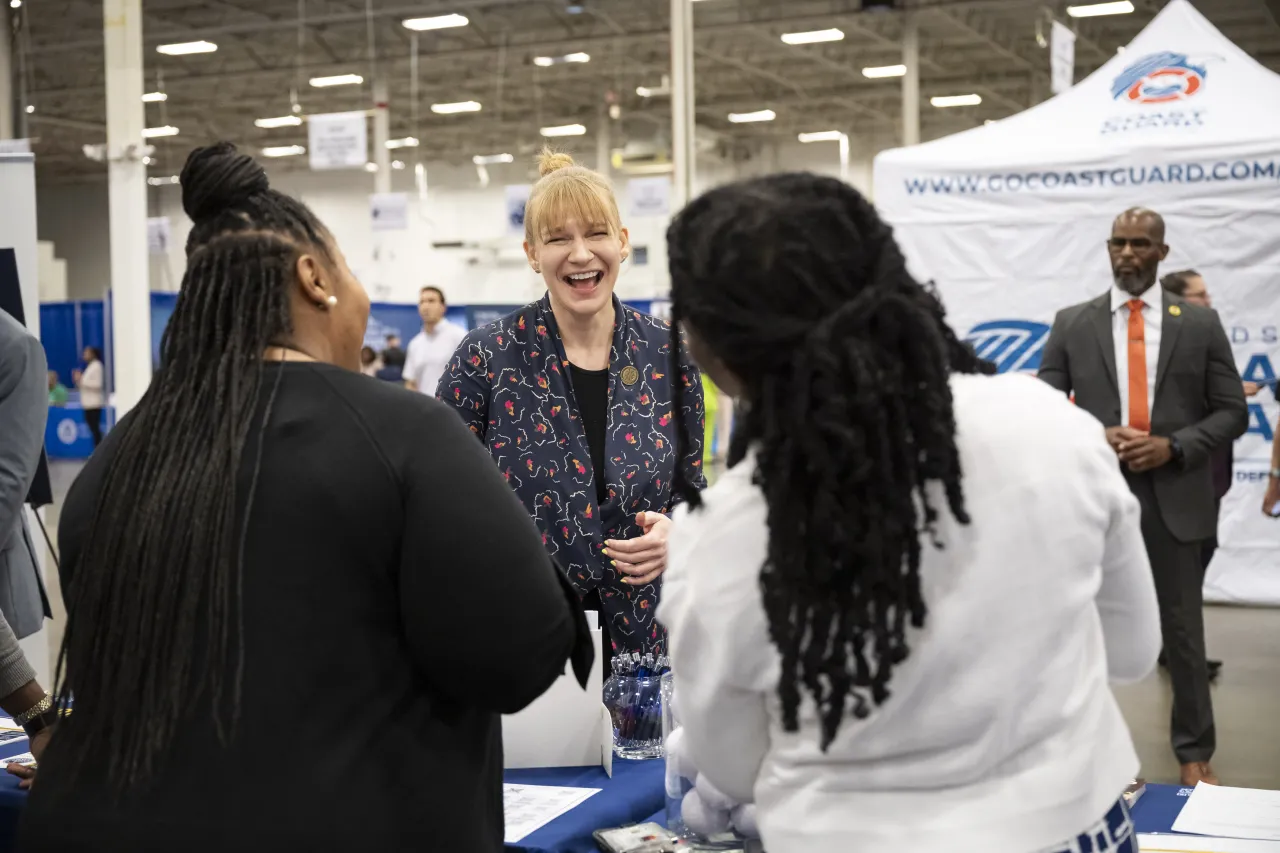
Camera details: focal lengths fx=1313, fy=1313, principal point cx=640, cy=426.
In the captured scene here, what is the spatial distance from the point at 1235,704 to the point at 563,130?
17705 millimetres

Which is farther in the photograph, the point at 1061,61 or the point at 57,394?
the point at 57,394

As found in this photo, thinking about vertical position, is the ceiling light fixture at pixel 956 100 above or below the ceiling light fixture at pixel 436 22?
below

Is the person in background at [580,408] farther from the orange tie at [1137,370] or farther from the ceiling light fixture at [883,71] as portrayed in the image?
the ceiling light fixture at [883,71]

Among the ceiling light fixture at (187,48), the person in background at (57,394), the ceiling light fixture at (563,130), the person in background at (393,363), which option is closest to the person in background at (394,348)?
the person in background at (393,363)

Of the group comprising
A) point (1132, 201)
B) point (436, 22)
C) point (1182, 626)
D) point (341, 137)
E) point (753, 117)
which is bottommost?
point (1182, 626)

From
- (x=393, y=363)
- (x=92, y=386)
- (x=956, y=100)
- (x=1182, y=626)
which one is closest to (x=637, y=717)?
(x=1182, y=626)

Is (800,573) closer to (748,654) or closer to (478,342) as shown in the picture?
(748,654)

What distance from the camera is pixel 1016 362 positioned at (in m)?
6.27

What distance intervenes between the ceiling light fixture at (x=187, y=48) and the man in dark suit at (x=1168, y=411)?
14.6m

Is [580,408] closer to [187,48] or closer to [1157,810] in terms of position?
[1157,810]

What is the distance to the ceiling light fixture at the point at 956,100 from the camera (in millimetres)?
19547

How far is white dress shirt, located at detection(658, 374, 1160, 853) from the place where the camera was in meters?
1.02

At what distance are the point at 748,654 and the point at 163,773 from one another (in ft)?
1.74

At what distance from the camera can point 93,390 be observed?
14492 millimetres
